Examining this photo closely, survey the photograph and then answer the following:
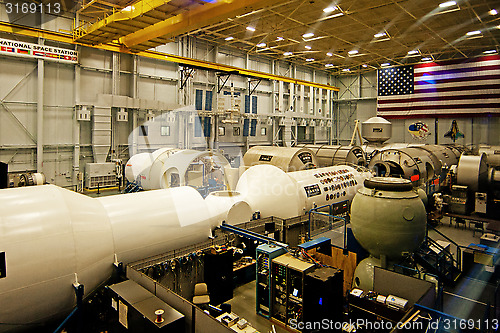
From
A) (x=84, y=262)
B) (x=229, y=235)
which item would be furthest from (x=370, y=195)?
(x=84, y=262)

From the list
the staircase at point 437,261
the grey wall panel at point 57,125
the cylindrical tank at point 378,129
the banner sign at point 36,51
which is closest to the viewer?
the staircase at point 437,261

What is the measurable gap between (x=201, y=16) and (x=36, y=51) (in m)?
8.26

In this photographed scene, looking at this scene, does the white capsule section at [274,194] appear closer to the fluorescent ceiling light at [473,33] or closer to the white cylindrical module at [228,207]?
the white cylindrical module at [228,207]

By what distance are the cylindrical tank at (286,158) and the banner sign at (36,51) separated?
34.2 feet

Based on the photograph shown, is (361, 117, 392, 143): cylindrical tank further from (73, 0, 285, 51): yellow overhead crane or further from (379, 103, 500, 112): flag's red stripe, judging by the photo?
(73, 0, 285, 51): yellow overhead crane

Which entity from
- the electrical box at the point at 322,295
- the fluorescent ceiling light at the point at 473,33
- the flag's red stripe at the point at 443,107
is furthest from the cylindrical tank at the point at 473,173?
the electrical box at the point at 322,295

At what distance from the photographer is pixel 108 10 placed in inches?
650

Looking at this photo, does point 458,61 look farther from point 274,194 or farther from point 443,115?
point 274,194

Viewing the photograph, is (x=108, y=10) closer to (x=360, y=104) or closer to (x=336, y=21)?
(x=336, y=21)

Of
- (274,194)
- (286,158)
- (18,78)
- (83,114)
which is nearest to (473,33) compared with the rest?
(286,158)

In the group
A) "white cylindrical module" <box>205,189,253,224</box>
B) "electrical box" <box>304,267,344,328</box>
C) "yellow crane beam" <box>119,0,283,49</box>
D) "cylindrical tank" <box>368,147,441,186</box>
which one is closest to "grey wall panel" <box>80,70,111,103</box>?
"yellow crane beam" <box>119,0,283,49</box>

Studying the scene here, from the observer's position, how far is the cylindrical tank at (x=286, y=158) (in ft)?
52.2

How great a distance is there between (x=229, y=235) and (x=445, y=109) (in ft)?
83.0

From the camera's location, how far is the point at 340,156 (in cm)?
1864
